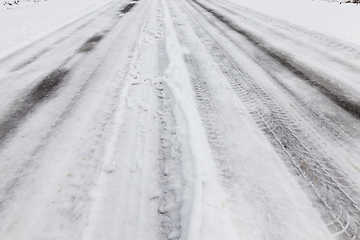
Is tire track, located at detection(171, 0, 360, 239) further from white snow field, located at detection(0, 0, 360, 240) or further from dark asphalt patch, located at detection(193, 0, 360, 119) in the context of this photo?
dark asphalt patch, located at detection(193, 0, 360, 119)

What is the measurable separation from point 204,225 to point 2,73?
5542mm

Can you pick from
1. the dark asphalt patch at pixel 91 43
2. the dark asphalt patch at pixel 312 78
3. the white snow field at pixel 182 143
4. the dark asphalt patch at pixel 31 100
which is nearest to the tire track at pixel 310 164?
the white snow field at pixel 182 143

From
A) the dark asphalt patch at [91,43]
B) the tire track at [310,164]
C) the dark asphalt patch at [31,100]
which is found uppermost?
the dark asphalt patch at [91,43]

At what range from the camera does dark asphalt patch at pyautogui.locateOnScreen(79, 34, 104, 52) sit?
5.78 meters

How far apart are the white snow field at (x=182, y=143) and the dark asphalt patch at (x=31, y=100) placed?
0.02 m

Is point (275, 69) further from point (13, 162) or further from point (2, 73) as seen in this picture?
point (2, 73)

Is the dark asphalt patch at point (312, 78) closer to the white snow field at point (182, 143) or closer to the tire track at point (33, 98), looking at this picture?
the white snow field at point (182, 143)

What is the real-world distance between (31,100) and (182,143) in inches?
119

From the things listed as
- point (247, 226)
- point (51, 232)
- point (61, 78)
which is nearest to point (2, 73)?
point (61, 78)

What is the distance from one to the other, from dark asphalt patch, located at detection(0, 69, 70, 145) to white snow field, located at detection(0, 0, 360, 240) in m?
0.02

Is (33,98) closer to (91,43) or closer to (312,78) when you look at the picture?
(91,43)

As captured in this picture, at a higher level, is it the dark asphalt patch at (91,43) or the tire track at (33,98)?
the dark asphalt patch at (91,43)

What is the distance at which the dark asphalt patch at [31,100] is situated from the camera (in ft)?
9.64

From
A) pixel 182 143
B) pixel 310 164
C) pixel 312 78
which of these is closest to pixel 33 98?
pixel 182 143
